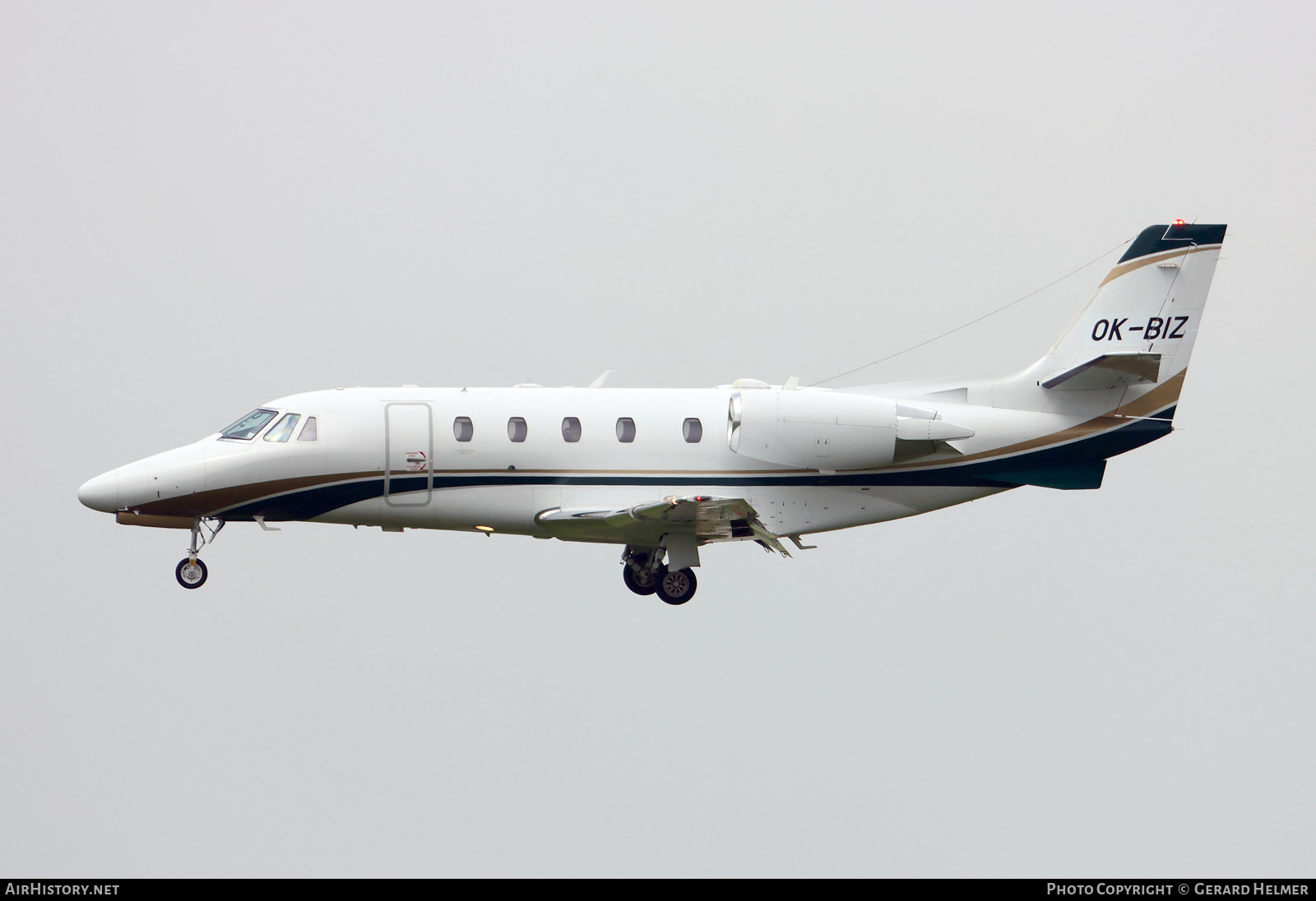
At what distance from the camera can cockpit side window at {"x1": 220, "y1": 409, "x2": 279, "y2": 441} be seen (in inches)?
930

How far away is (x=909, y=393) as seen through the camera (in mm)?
24484

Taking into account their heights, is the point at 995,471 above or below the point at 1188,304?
below

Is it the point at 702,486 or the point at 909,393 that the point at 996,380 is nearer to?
the point at 909,393

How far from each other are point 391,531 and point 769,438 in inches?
240

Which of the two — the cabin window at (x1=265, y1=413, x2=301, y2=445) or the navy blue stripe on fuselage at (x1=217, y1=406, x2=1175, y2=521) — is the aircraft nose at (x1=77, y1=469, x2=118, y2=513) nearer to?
the navy blue stripe on fuselage at (x1=217, y1=406, x2=1175, y2=521)

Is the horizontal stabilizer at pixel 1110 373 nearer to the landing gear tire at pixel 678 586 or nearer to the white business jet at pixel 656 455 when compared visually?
the white business jet at pixel 656 455

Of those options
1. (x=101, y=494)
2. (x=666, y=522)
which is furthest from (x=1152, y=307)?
(x=101, y=494)

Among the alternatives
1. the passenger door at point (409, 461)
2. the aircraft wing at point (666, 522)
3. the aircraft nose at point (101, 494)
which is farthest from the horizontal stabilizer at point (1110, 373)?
the aircraft nose at point (101, 494)

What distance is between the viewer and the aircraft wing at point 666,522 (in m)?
22.0

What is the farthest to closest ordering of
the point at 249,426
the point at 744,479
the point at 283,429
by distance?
the point at 249,426
the point at 283,429
the point at 744,479

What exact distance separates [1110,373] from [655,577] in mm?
7923

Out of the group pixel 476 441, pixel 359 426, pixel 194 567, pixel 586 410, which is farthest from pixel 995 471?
pixel 194 567

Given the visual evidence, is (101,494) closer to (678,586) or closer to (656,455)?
(656,455)

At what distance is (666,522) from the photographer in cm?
2286
